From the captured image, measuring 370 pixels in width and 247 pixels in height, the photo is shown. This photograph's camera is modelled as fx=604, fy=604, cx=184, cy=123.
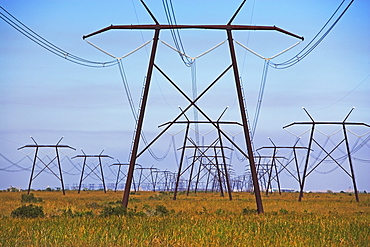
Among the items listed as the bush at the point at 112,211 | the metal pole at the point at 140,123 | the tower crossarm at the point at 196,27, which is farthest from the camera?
the tower crossarm at the point at 196,27

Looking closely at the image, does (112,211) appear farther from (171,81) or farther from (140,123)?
(171,81)

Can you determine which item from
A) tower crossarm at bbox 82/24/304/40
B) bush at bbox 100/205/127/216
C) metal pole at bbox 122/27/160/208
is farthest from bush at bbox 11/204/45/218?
tower crossarm at bbox 82/24/304/40

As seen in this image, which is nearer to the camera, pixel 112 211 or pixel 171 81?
pixel 112 211

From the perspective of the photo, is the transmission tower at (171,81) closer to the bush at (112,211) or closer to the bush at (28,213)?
the bush at (112,211)

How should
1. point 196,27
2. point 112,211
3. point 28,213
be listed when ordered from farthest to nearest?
point 196,27
point 112,211
point 28,213

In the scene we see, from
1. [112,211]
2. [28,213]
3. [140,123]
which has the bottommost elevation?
[28,213]

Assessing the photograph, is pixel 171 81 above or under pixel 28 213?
above

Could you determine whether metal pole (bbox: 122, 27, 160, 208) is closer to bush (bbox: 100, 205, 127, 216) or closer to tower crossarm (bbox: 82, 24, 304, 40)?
tower crossarm (bbox: 82, 24, 304, 40)

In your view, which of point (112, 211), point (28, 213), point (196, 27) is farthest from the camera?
point (196, 27)

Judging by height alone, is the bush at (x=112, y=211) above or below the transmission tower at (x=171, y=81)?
below

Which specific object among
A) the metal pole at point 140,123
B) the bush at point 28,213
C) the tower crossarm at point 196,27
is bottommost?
the bush at point 28,213

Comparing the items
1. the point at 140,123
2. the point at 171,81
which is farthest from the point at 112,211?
the point at 171,81

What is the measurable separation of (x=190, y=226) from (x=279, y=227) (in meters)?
3.05

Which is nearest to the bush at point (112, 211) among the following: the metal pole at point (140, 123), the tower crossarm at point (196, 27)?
the metal pole at point (140, 123)
